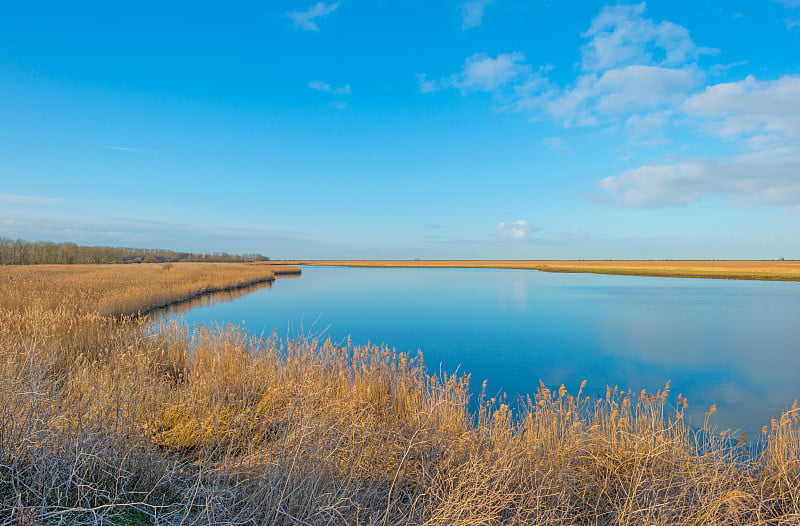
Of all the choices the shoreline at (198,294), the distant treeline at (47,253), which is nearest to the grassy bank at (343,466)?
the shoreline at (198,294)

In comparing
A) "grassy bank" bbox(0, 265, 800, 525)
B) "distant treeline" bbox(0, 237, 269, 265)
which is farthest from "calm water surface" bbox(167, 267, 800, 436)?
"distant treeline" bbox(0, 237, 269, 265)

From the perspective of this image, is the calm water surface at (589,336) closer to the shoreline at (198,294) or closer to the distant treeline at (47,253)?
the shoreline at (198,294)

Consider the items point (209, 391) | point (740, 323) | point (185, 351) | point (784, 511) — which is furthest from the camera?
point (740, 323)

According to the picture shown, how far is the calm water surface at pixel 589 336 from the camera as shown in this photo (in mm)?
8633

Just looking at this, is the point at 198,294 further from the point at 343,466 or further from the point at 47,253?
the point at 47,253

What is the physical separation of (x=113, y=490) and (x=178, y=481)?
1.52 ft

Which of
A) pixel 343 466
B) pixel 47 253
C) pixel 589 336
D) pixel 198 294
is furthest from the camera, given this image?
pixel 47 253

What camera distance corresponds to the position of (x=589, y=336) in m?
13.7

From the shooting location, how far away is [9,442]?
270 cm

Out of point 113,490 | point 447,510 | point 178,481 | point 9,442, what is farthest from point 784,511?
point 9,442

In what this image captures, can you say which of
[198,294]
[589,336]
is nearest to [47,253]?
[198,294]

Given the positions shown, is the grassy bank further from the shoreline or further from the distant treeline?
the distant treeline

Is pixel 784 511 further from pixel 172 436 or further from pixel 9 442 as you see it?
pixel 9 442

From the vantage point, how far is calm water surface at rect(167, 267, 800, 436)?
8.63 meters
